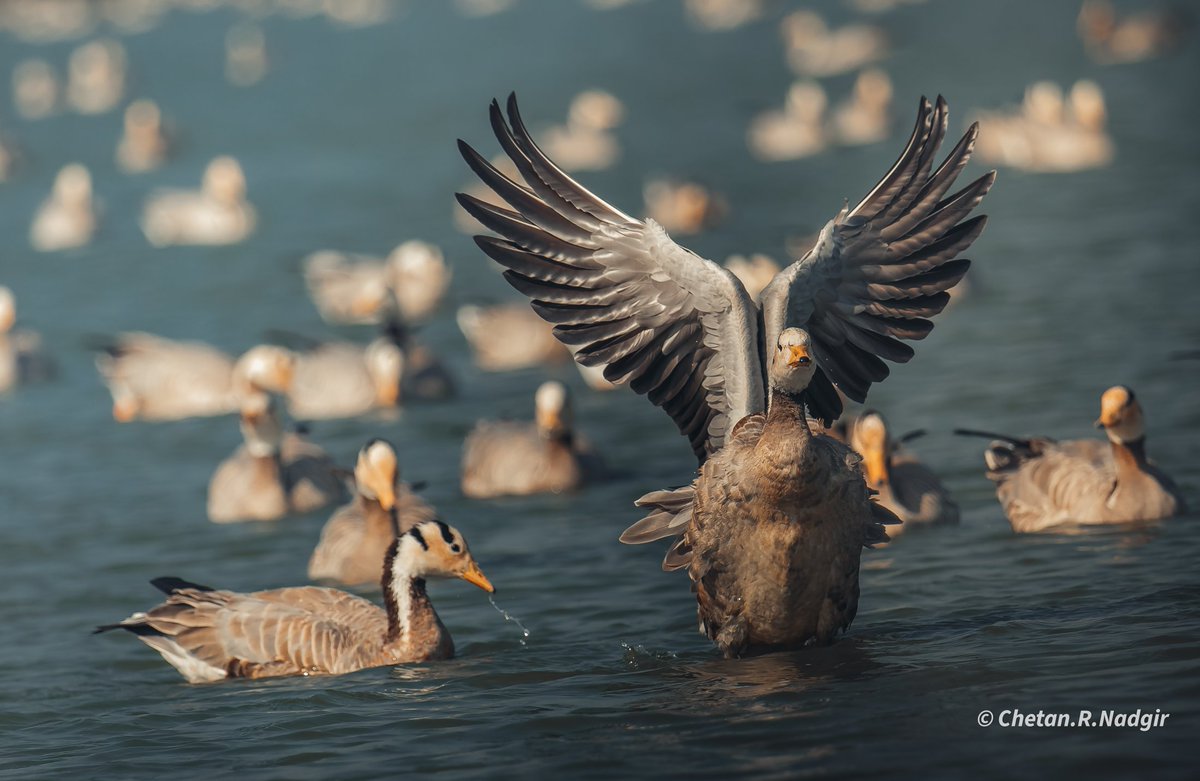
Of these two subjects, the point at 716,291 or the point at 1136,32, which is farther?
the point at 1136,32

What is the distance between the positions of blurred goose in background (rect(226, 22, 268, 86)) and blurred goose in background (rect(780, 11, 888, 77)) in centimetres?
1540

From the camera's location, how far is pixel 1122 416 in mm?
12453

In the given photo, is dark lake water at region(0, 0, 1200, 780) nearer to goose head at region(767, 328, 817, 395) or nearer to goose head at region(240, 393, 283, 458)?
goose head at region(240, 393, 283, 458)

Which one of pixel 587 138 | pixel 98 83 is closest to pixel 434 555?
pixel 587 138

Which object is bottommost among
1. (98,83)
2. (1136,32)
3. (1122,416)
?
(1122,416)

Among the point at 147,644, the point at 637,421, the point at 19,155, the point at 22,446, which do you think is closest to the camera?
the point at 147,644

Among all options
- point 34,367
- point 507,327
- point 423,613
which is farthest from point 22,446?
point 423,613

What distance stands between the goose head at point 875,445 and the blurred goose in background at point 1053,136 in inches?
665

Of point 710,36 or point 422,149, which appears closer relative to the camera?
point 422,149

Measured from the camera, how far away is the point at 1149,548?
457 inches

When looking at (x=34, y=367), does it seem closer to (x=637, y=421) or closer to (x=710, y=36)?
(x=637, y=421)

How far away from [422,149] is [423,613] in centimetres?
2706

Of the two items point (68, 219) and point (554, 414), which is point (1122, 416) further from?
point (68, 219)

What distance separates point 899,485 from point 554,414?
3.45m
